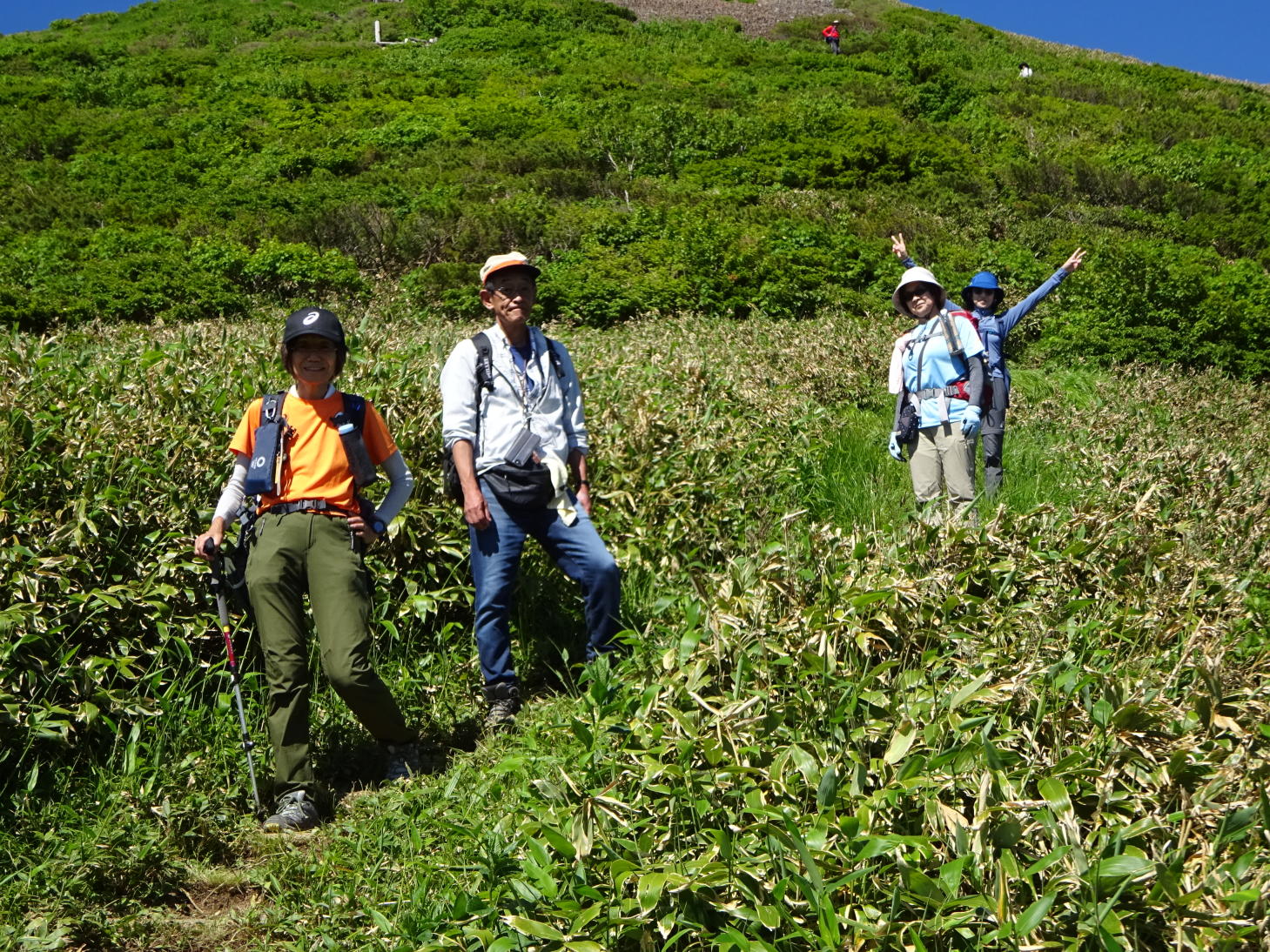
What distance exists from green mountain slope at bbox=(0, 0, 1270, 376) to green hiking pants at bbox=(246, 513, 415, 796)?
10447 mm

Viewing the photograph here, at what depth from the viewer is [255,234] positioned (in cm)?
1723

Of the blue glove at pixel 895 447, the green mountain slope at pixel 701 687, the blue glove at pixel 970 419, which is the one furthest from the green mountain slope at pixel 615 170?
the blue glove at pixel 970 419

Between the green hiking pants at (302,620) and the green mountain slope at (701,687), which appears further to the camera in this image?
the green hiking pants at (302,620)

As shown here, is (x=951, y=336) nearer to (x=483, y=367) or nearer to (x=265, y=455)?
(x=483, y=367)

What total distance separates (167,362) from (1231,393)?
10.9m

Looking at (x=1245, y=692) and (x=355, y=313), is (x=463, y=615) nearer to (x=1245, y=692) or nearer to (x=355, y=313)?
(x=1245, y=692)

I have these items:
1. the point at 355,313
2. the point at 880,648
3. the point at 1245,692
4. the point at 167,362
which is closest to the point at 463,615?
the point at 167,362

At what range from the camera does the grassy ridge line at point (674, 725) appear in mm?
2506

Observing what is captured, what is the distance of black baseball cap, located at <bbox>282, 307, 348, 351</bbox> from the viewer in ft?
12.2

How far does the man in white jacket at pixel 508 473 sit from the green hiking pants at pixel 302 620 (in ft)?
1.91

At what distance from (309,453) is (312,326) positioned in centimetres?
44

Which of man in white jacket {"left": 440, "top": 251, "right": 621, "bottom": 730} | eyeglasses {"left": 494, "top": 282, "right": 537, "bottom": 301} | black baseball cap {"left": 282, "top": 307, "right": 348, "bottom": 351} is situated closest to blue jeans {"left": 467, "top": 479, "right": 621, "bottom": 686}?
man in white jacket {"left": 440, "top": 251, "right": 621, "bottom": 730}

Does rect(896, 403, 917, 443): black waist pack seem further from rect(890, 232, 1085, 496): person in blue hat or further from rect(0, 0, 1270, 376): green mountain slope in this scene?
rect(0, 0, 1270, 376): green mountain slope

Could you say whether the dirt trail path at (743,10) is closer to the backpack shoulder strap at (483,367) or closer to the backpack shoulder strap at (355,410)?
the backpack shoulder strap at (483,367)
